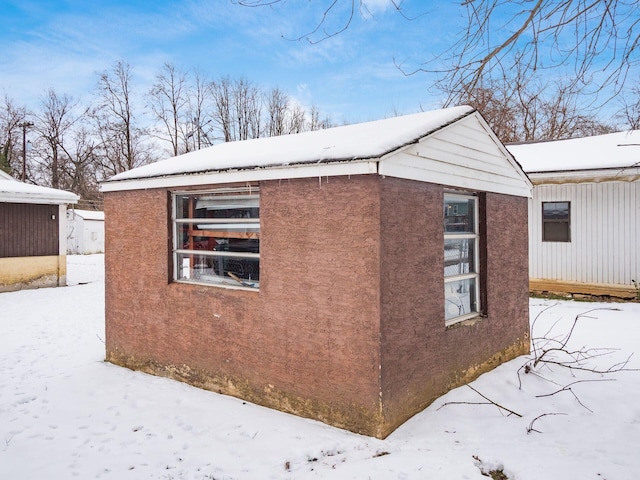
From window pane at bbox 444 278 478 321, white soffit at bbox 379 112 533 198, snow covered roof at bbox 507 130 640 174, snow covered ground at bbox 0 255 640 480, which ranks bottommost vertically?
snow covered ground at bbox 0 255 640 480

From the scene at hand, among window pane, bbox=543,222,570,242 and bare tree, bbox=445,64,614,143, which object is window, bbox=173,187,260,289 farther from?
window pane, bbox=543,222,570,242

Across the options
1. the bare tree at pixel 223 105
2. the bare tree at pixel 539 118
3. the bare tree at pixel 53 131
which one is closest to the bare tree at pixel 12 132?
the bare tree at pixel 53 131

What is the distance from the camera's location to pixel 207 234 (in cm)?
608

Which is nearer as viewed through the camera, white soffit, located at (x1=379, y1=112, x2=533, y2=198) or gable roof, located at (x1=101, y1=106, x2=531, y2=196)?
gable roof, located at (x1=101, y1=106, x2=531, y2=196)

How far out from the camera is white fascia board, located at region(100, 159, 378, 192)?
4180mm

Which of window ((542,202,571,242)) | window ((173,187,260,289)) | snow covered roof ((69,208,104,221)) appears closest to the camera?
window ((173,187,260,289))

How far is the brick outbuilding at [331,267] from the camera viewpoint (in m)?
4.28

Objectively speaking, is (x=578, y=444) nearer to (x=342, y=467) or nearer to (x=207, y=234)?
(x=342, y=467)

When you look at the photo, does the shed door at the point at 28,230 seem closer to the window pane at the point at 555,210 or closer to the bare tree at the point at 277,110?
the window pane at the point at 555,210

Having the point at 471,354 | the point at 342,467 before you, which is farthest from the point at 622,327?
the point at 342,467

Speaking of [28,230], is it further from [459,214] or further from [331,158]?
[459,214]

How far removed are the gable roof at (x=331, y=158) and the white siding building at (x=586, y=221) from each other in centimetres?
649

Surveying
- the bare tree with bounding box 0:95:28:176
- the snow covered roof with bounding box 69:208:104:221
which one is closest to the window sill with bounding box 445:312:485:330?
the snow covered roof with bounding box 69:208:104:221

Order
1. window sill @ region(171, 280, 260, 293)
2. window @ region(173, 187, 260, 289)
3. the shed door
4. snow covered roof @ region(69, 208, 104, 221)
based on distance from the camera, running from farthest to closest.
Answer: snow covered roof @ region(69, 208, 104, 221)
the shed door
window @ region(173, 187, 260, 289)
window sill @ region(171, 280, 260, 293)
